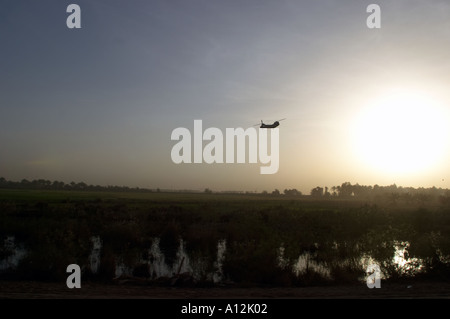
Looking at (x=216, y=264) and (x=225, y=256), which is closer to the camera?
(x=225, y=256)

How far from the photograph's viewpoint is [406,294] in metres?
10.4

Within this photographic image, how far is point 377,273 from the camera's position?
49.2 feet

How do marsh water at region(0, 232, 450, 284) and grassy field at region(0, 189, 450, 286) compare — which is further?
marsh water at region(0, 232, 450, 284)

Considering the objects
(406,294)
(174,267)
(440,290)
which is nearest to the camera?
(406,294)

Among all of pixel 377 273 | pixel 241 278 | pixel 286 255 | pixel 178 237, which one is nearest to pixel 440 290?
pixel 377 273

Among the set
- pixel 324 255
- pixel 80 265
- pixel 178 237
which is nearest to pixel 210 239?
pixel 178 237

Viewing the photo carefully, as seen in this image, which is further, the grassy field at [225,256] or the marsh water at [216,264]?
the marsh water at [216,264]

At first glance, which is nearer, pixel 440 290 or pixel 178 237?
pixel 440 290

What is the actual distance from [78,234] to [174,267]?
8733 mm

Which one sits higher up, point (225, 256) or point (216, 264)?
point (225, 256)

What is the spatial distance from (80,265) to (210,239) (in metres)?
10.8
